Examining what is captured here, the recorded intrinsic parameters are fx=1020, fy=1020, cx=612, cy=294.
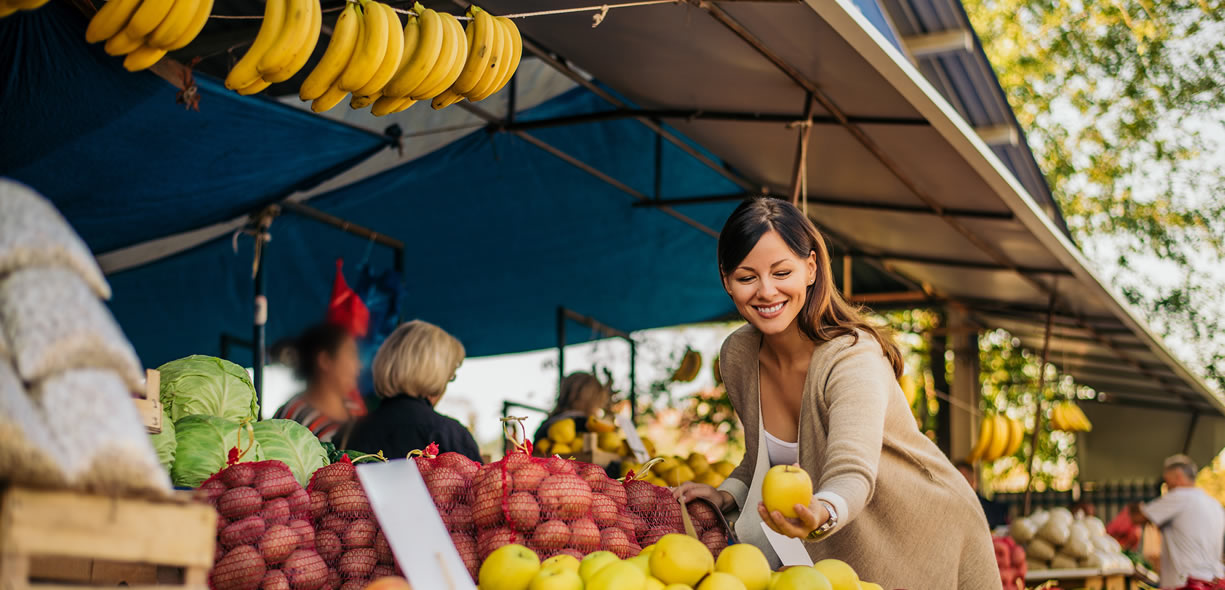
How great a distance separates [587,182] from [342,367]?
2222 millimetres

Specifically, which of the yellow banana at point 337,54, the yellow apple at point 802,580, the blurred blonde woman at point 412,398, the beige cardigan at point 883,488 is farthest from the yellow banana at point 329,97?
the yellow apple at point 802,580

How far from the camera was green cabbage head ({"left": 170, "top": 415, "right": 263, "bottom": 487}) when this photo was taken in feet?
8.79

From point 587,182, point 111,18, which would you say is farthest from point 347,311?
point 111,18

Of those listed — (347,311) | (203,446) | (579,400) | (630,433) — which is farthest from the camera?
(579,400)

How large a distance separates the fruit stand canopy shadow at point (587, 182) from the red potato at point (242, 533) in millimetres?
2094

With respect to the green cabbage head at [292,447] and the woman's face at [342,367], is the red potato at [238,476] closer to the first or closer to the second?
the green cabbage head at [292,447]

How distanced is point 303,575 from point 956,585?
170cm

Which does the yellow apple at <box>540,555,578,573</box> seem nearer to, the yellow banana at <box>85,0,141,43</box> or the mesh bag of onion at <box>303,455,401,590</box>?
the mesh bag of onion at <box>303,455,401,590</box>

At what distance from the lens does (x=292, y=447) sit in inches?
117

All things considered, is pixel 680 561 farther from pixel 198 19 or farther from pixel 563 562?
pixel 198 19

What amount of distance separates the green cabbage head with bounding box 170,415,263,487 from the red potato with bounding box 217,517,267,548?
0.59 meters

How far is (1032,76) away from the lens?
19109 mm

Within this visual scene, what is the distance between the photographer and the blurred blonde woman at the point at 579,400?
20.7 feet

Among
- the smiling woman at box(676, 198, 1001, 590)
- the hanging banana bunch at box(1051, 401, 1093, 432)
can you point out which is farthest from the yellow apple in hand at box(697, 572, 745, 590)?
the hanging banana bunch at box(1051, 401, 1093, 432)
